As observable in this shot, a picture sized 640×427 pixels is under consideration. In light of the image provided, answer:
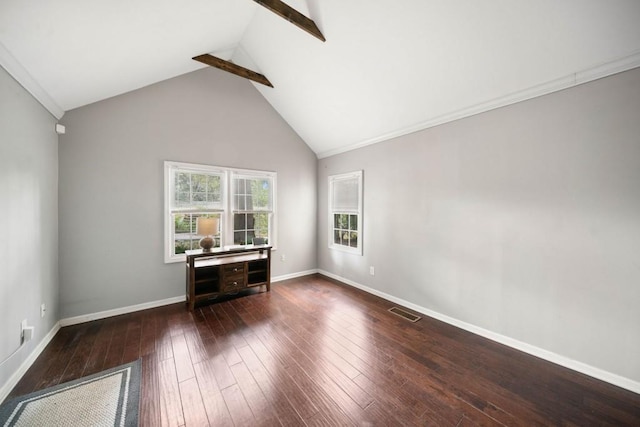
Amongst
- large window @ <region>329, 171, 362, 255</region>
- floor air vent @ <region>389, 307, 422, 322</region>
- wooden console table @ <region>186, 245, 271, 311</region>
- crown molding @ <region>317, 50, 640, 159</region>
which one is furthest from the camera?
large window @ <region>329, 171, 362, 255</region>

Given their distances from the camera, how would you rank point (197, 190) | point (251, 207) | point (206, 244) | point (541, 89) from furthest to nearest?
point (251, 207) → point (197, 190) → point (206, 244) → point (541, 89)

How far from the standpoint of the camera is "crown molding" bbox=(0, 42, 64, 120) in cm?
173

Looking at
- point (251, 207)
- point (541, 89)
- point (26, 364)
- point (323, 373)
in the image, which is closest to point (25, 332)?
point (26, 364)

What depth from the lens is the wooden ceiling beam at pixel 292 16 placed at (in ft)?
7.80

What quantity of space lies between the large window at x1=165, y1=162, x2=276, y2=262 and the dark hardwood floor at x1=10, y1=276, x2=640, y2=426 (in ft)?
3.82

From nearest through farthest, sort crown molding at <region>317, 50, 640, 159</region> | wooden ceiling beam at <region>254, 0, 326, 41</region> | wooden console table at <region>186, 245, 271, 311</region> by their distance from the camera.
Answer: crown molding at <region>317, 50, 640, 159</region> < wooden ceiling beam at <region>254, 0, 326, 41</region> < wooden console table at <region>186, 245, 271, 311</region>

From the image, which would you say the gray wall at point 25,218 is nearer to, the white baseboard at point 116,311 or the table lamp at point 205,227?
the white baseboard at point 116,311

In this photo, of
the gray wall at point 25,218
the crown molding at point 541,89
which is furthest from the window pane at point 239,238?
the crown molding at point 541,89

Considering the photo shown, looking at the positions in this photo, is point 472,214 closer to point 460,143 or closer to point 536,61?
point 460,143

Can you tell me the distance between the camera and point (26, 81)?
201 centimetres

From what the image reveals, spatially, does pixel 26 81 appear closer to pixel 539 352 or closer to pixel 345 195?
pixel 345 195

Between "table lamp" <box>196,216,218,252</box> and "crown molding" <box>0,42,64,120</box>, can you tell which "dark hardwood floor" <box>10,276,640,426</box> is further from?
"crown molding" <box>0,42,64,120</box>

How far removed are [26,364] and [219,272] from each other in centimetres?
184

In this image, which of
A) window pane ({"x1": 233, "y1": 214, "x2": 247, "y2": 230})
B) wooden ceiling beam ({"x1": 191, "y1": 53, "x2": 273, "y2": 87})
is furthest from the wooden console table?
wooden ceiling beam ({"x1": 191, "y1": 53, "x2": 273, "y2": 87})
